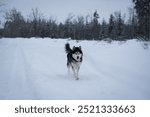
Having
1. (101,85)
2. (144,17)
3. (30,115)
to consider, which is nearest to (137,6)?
(144,17)

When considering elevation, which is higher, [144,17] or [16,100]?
[144,17]

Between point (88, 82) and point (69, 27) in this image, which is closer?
point (88, 82)

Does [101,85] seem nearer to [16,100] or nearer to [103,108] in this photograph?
[103,108]

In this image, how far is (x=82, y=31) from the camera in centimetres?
8869

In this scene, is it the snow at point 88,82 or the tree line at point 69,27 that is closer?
the snow at point 88,82

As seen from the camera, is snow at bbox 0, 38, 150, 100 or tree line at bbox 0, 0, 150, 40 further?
tree line at bbox 0, 0, 150, 40

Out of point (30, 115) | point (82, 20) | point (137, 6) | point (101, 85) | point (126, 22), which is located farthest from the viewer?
point (82, 20)

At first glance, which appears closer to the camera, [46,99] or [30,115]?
[30,115]

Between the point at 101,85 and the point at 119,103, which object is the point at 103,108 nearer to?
the point at 119,103

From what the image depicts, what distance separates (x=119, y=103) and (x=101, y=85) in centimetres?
219

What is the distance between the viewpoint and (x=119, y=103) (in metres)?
6.06

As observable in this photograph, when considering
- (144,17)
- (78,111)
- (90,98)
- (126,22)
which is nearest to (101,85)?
(90,98)

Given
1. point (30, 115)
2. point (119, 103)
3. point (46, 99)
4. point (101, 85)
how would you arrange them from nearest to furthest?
point (30, 115) → point (119, 103) → point (46, 99) → point (101, 85)

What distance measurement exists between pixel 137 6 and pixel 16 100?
145 feet
